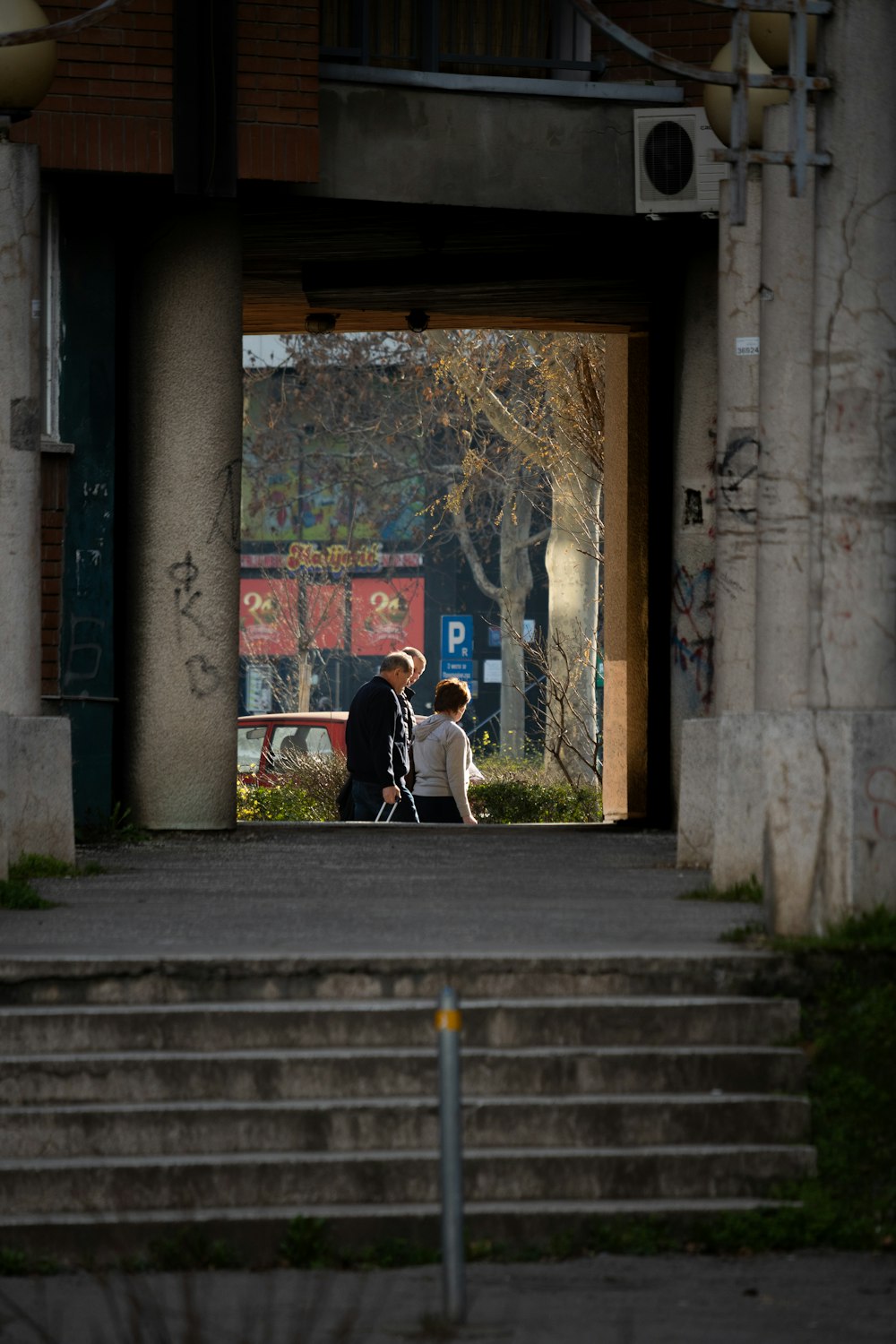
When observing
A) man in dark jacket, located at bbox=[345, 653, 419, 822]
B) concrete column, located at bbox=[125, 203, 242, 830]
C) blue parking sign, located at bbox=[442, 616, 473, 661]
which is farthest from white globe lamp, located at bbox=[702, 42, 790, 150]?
blue parking sign, located at bbox=[442, 616, 473, 661]

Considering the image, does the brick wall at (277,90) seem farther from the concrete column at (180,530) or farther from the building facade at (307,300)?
the concrete column at (180,530)

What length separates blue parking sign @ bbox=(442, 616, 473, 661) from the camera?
1672 inches

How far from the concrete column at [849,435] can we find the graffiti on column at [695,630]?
668cm

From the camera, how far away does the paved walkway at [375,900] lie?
7719 millimetres

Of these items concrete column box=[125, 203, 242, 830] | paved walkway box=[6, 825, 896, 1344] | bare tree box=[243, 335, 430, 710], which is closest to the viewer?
paved walkway box=[6, 825, 896, 1344]

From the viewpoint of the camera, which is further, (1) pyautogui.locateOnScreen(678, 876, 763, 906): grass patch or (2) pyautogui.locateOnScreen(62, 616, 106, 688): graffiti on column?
(2) pyautogui.locateOnScreen(62, 616, 106, 688): graffiti on column

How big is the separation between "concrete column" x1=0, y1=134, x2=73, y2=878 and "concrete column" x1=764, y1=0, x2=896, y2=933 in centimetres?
412

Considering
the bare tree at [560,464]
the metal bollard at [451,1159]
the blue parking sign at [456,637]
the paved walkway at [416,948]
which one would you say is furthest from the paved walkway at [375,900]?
the blue parking sign at [456,637]

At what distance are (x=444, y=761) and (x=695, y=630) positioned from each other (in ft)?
7.42

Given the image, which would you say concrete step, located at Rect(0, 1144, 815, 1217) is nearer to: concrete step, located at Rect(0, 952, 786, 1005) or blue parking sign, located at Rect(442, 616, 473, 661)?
concrete step, located at Rect(0, 952, 786, 1005)

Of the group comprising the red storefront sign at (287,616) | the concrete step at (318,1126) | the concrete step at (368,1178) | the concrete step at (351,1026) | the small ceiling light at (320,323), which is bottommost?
the concrete step at (368,1178)

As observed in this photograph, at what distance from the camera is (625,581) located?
1719 cm

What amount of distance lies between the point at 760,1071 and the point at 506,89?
9004 mm

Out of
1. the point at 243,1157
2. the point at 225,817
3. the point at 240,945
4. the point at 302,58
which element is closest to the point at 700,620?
the point at 225,817
